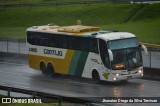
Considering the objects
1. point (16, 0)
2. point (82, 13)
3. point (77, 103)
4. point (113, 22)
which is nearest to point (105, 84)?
point (77, 103)

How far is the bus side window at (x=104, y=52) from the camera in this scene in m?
30.3

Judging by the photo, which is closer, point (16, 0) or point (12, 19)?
point (12, 19)

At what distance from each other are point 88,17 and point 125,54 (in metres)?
38.9

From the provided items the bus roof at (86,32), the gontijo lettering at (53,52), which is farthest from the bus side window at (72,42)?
the gontijo lettering at (53,52)

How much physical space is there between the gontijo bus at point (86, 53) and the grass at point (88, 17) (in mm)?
20756

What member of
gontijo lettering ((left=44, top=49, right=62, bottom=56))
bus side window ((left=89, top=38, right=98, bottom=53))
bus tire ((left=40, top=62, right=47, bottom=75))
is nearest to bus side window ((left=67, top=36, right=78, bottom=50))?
gontijo lettering ((left=44, top=49, right=62, bottom=56))

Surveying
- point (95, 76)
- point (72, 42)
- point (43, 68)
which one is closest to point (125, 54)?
point (95, 76)

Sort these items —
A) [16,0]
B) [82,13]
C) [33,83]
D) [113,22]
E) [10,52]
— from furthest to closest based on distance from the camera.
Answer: [16,0] → [82,13] → [113,22] → [10,52] → [33,83]

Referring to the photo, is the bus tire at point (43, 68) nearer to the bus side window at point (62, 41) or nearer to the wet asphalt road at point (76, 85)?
the wet asphalt road at point (76, 85)

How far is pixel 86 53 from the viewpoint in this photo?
32.1 m

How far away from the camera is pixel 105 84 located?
31.2 metres

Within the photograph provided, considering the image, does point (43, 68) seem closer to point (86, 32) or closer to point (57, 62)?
point (57, 62)

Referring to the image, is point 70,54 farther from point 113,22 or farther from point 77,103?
point 113,22

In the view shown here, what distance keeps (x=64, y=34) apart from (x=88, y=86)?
4.58 meters
